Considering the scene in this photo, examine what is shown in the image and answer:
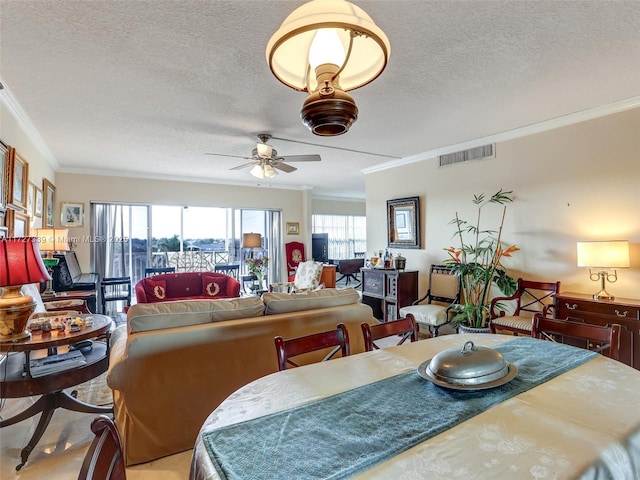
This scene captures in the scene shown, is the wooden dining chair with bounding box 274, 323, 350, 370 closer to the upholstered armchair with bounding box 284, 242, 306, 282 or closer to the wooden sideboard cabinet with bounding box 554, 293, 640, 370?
the wooden sideboard cabinet with bounding box 554, 293, 640, 370

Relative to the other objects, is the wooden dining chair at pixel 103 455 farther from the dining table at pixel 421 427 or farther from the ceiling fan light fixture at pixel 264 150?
the ceiling fan light fixture at pixel 264 150

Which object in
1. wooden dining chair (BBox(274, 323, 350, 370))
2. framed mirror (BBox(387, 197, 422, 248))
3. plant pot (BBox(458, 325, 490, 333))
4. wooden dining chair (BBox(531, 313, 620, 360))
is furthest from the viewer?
framed mirror (BBox(387, 197, 422, 248))

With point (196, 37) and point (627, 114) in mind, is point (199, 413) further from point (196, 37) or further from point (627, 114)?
point (627, 114)

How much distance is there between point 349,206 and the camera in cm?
1037

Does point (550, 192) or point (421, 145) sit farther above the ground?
point (421, 145)

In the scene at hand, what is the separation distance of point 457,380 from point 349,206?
9.24 m

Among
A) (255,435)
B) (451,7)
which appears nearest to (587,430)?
(255,435)

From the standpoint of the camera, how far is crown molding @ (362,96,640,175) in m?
3.18

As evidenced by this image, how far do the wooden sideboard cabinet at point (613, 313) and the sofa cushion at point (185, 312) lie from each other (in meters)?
2.86

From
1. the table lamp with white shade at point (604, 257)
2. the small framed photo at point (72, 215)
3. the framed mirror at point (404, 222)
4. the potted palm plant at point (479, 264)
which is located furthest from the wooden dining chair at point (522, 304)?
the small framed photo at point (72, 215)

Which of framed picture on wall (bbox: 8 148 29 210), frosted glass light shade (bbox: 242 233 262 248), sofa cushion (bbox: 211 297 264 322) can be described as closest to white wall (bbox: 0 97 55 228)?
framed picture on wall (bbox: 8 148 29 210)

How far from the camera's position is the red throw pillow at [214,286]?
552 cm

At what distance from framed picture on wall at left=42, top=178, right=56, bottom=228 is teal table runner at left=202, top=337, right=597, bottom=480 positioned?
5240 millimetres

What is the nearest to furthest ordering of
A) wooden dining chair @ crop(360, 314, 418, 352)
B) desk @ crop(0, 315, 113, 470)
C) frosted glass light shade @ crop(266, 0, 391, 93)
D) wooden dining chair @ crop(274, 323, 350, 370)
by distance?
frosted glass light shade @ crop(266, 0, 391, 93) → wooden dining chair @ crop(274, 323, 350, 370) → wooden dining chair @ crop(360, 314, 418, 352) → desk @ crop(0, 315, 113, 470)
